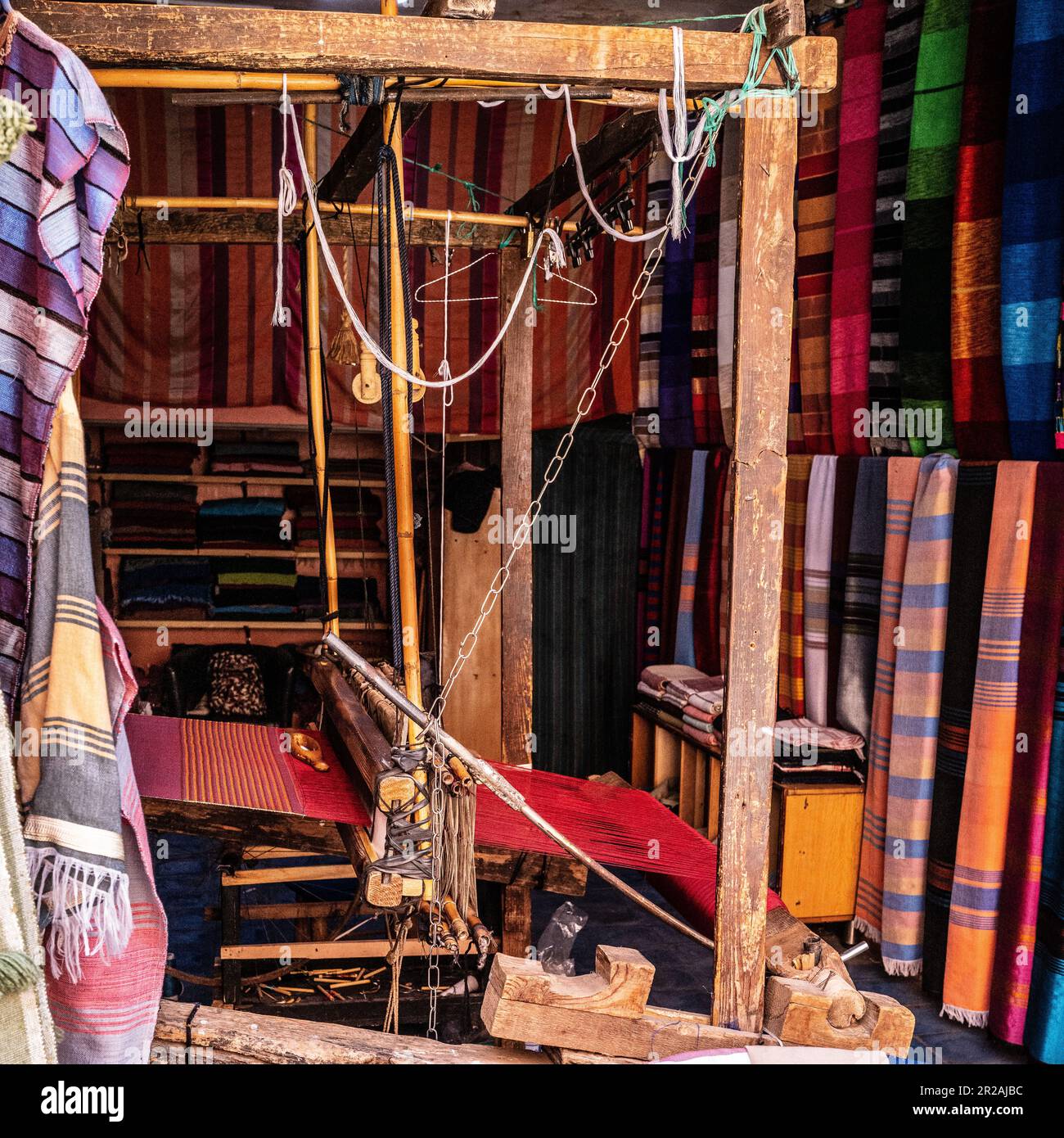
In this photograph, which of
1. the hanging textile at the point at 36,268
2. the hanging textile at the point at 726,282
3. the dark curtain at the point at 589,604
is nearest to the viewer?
the hanging textile at the point at 36,268

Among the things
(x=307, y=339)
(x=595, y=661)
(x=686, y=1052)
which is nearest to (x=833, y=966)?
(x=686, y=1052)

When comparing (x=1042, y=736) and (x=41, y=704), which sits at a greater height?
(x=41, y=704)

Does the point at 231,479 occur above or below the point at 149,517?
above

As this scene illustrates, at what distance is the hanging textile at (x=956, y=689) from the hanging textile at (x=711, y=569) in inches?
67.5

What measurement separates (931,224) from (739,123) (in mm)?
2374

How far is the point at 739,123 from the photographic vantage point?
2.20 metres

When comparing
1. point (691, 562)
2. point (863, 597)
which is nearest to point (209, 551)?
Result: point (691, 562)

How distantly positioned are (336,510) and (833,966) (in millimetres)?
5363

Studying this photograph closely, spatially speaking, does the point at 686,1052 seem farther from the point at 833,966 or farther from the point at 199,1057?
the point at 199,1057

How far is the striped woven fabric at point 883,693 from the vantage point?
4.31m

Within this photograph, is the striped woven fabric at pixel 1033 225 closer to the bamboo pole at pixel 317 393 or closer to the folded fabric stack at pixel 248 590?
the bamboo pole at pixel 317 393

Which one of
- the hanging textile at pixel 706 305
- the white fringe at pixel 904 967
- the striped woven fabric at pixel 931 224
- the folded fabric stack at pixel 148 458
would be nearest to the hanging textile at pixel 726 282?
the hanging textile at pixel 706 305

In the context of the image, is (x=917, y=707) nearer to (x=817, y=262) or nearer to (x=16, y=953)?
(x=817, y=262)

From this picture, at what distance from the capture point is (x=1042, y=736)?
3.61m
